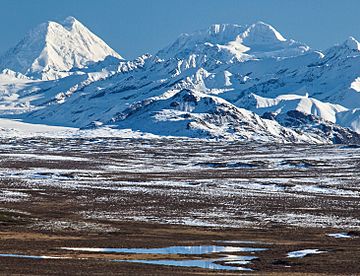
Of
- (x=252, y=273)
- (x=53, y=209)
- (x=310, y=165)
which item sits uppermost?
(x=310, y=165)

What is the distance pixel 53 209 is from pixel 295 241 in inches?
1117

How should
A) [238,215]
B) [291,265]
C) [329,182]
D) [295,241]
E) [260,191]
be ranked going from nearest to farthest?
[291,265]
[295,241]
[238,215]
[260,191]
[329,182]

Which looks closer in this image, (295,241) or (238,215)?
(295,241)

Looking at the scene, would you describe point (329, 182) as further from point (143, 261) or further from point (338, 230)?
point (143, 261)

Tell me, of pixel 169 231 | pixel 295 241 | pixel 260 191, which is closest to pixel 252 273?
pixel 295 241

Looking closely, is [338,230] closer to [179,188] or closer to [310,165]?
[179,188]

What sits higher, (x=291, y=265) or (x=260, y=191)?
(x=260, y=191)

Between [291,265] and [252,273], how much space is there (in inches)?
162

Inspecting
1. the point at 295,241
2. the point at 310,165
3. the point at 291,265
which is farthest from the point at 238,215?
the point at 310,165

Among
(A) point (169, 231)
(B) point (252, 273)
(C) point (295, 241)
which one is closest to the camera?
(B) point (252, 273)

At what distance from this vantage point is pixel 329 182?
138250mm

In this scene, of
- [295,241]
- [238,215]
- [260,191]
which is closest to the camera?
[295,241]

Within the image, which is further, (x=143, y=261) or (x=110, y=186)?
(x=110, y=186)

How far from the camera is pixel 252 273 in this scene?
162ft
